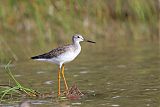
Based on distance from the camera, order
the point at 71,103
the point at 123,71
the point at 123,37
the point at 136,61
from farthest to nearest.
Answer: the point at 123,37 < the point at 136,61 < the point at 123,71 < the point at 71,103

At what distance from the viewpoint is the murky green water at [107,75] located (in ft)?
30.4

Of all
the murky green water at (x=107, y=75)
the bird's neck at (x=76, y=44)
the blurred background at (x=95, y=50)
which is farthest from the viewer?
the bird's neck at (x=76, y=44)

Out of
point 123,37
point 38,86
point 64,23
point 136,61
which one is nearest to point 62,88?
point 38,86

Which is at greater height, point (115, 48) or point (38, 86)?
point (115, 48)

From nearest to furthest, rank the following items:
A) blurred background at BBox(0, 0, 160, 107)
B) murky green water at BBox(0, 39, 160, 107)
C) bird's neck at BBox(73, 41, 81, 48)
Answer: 1. murky green water at BBox(0, 39, 160, 107)
2. blurred background at BBox(0, 0, 160, 107)
3. bird's neck at BBox(73, 41, 81, 48)

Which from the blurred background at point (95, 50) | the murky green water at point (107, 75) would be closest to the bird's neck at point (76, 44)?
the blurred background at point (95, 50)

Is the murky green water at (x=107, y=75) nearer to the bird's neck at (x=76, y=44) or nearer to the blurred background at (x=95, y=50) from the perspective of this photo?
the blurred background at (x=95, y=50)

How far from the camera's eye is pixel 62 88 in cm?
1073

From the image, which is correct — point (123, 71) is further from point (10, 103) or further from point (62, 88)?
point (10, 103)

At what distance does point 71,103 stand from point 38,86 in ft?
5.55

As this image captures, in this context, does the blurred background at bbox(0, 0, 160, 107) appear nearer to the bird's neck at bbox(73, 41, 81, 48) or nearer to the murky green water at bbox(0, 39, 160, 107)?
the murky green water at bbox(0, 39, 160, 107)

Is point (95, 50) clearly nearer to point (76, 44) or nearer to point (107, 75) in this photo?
point (107, 75)

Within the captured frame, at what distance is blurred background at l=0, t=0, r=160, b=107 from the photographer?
9.61 metres

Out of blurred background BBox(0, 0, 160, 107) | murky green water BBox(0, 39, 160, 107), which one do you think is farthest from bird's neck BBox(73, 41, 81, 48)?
murky green water BBox(0, 39, 160, 107)
